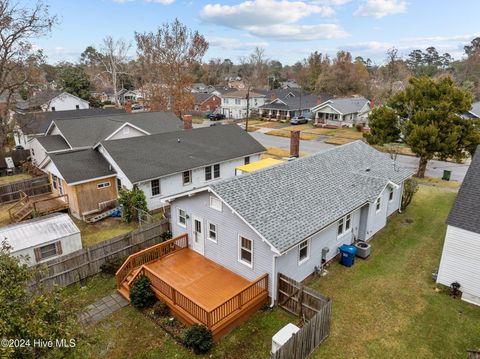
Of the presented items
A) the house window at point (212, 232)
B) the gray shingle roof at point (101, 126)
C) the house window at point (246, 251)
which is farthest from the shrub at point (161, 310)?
the gray shingle roof at point (101, 126)

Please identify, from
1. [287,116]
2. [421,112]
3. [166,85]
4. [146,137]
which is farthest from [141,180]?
[287,116]

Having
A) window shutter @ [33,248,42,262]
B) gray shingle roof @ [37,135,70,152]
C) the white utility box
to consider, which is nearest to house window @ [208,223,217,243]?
the white utility box

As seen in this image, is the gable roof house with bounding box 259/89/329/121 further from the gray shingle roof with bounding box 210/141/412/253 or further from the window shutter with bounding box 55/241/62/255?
the window shutter with bounding box 55/241/62/255

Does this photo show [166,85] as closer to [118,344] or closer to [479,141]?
[479,141]

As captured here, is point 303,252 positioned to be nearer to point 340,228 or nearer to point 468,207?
point 340,228

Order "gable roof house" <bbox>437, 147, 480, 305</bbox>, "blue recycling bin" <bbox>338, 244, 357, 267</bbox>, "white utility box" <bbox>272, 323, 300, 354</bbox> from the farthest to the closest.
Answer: "blue recycling bin" <bbox>338, 244, 357, 267</bbox> < "gable roof house" <bbox>437, 147, 480, 305</bbox> < "white utility box" <bbox>272, 323, 300, 354</bbox>

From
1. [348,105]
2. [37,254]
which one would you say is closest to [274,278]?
[37,254]
